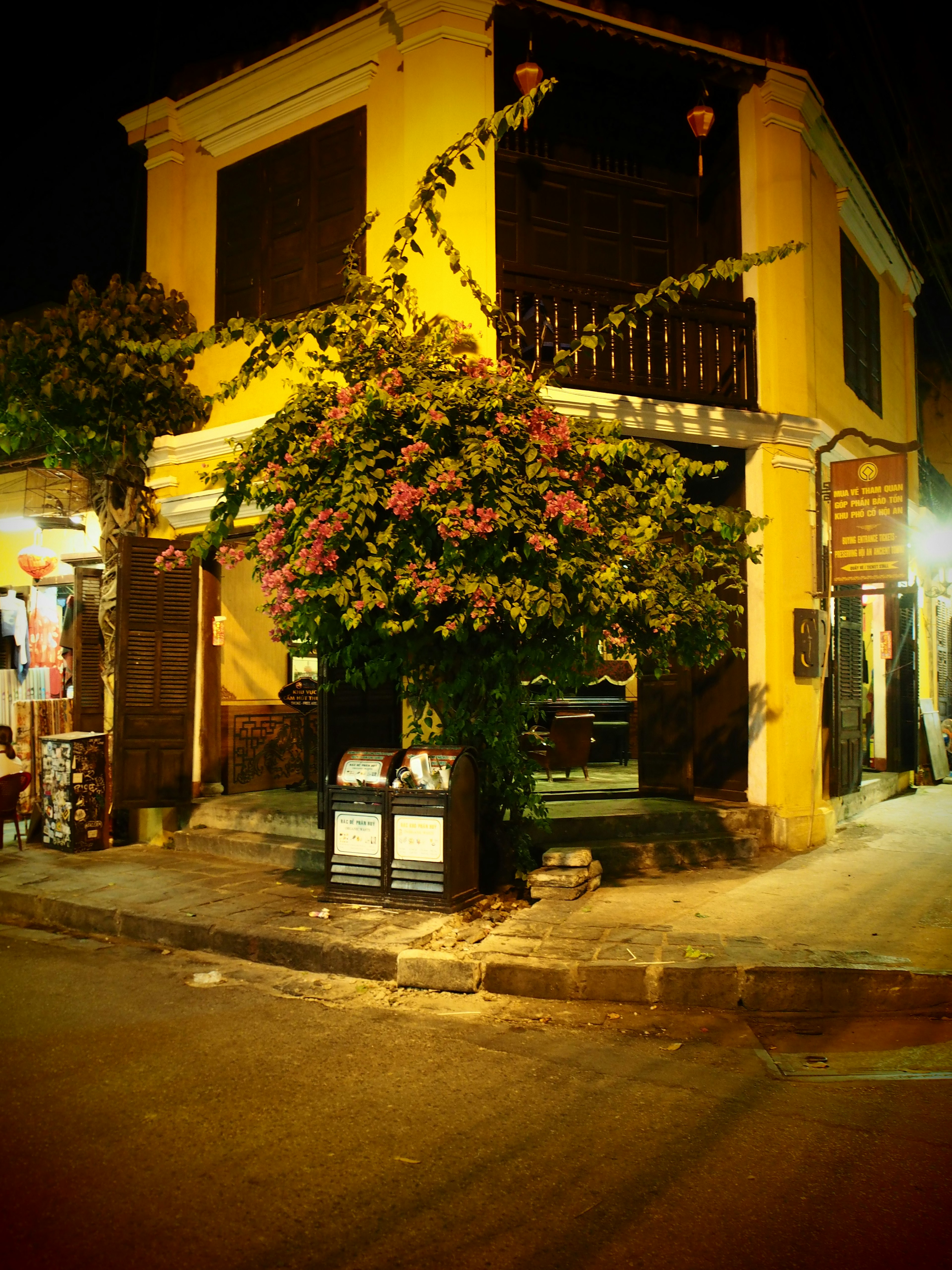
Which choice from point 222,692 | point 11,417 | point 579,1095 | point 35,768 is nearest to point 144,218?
point 11,417

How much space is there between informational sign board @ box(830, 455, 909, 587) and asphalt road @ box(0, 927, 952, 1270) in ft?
17.8

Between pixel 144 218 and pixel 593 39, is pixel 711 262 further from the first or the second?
pixel 144 218

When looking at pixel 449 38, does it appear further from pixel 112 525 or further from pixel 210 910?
pixel 210 910

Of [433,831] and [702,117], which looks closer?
[433,831]

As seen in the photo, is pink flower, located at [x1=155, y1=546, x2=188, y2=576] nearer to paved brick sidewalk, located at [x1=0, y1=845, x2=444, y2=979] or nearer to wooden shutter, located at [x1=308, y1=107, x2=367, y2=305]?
paved brick sidewalk, located at [x1=0, y1=845, x2=444, y2=979]

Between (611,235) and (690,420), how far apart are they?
2504 millimetres

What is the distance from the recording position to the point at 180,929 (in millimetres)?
6672

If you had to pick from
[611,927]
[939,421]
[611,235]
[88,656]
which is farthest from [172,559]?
[939,421]

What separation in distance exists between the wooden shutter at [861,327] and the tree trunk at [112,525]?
842 centimetres

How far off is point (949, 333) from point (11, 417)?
1598cm

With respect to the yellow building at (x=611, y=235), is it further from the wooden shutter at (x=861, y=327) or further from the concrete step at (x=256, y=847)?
the concrete step at (x=256, y=847)

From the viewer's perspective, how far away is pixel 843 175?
36.7 ft

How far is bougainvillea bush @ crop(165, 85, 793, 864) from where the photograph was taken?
607 cm

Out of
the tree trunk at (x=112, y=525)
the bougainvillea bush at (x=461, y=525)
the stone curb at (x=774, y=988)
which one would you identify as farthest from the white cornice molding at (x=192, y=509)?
the stone curb at (x=774, y=988)
